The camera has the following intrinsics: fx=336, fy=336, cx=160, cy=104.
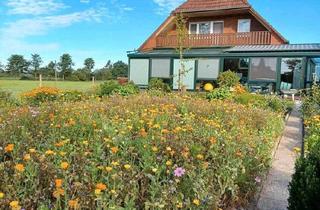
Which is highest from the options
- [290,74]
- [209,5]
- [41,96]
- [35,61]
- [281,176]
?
[209,5]

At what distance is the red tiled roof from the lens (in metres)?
22.7

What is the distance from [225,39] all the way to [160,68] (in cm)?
492

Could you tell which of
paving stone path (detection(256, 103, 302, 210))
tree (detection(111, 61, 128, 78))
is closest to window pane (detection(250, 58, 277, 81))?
paving stone path (detection(256, 103, 302, 210))

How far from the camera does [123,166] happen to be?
3223 millimetres

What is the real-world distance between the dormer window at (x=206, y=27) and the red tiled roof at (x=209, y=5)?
1.30 meters

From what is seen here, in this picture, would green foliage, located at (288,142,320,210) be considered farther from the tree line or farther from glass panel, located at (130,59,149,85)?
the tree line

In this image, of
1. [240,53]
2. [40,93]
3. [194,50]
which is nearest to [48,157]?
[40,93]

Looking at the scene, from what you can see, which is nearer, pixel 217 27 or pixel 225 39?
pixel 225 39

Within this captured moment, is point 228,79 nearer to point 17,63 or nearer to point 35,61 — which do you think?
point 17,63

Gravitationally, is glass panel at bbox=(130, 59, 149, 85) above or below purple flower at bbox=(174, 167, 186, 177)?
above

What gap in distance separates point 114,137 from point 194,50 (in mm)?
19827

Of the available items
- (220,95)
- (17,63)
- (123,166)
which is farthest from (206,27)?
(17,63)

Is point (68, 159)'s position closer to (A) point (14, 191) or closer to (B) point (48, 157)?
(B) point (48, 157)

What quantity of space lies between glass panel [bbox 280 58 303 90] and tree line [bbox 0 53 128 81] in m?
37.8
